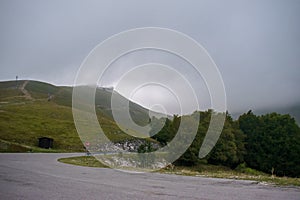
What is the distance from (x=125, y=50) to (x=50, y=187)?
22474 mm

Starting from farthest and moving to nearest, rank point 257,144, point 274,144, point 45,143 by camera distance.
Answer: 1. point 45,143
2. point 257,144
3. point 274,144

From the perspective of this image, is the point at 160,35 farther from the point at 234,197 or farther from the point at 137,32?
the point at 234,197

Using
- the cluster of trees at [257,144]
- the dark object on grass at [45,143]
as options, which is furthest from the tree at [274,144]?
the dark object on grass at [45,143]

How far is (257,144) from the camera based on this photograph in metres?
62.8

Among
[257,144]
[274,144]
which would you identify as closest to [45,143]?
[257,144]

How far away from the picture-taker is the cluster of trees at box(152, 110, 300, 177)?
55688mm

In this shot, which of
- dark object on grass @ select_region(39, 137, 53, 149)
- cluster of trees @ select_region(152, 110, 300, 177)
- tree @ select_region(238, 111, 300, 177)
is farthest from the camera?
dark object on grass @ select_region(39, 137, 53, 149)

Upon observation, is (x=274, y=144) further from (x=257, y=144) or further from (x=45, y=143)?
(x=45, y=143)

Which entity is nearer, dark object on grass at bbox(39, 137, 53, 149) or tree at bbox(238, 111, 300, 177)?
tree at bbox(238, 111, 300, 177)

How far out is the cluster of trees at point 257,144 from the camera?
183 ft

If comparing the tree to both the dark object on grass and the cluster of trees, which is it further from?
the dark object on grass

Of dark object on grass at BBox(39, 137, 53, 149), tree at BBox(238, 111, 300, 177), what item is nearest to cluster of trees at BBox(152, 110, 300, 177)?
tree at BBox(238, 111, 300, 177)

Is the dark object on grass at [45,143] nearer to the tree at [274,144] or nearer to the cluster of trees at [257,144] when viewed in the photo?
the cluster of trees at [257,144]

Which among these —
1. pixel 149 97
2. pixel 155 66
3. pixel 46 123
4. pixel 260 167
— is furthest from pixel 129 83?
pixel 46 123
